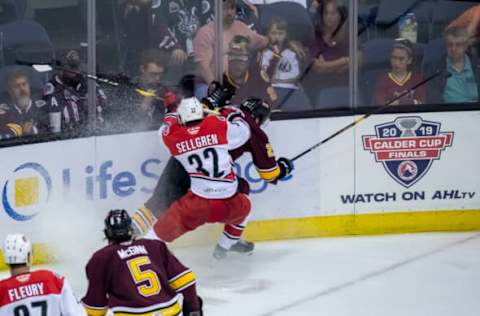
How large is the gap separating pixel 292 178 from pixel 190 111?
4.22 ft

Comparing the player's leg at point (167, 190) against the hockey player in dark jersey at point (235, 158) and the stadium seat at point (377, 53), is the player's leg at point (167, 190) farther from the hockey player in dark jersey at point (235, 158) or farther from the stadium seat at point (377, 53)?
the stadium seat at point (377, 53)

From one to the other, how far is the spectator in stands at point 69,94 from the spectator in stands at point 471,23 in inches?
95.1

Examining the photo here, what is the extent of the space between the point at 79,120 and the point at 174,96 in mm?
572

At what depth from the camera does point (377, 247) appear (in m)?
7.35

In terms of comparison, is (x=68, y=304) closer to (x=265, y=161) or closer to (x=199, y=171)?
(x=199, y=171)

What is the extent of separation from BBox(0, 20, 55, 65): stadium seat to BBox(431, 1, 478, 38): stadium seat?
8.15ft

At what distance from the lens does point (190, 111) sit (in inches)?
252

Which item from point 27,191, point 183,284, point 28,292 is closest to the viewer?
point 28,292

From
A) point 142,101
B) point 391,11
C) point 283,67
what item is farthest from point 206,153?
point 391,11

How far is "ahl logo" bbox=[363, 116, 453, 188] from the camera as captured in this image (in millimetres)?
7621

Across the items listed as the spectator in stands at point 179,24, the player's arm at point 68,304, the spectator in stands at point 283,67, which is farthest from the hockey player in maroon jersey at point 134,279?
the spectator in stands at point 283,67

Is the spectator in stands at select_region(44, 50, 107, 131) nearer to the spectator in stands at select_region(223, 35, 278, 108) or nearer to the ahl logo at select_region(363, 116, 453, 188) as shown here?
the spectator in stands at select_region(223, 35, 278, 108)

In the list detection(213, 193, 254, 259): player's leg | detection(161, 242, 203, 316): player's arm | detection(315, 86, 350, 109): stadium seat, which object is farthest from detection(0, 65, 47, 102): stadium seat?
detection(161, 242, 203, 316): player's arm

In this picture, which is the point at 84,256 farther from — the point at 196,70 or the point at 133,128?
the point at 196,70
